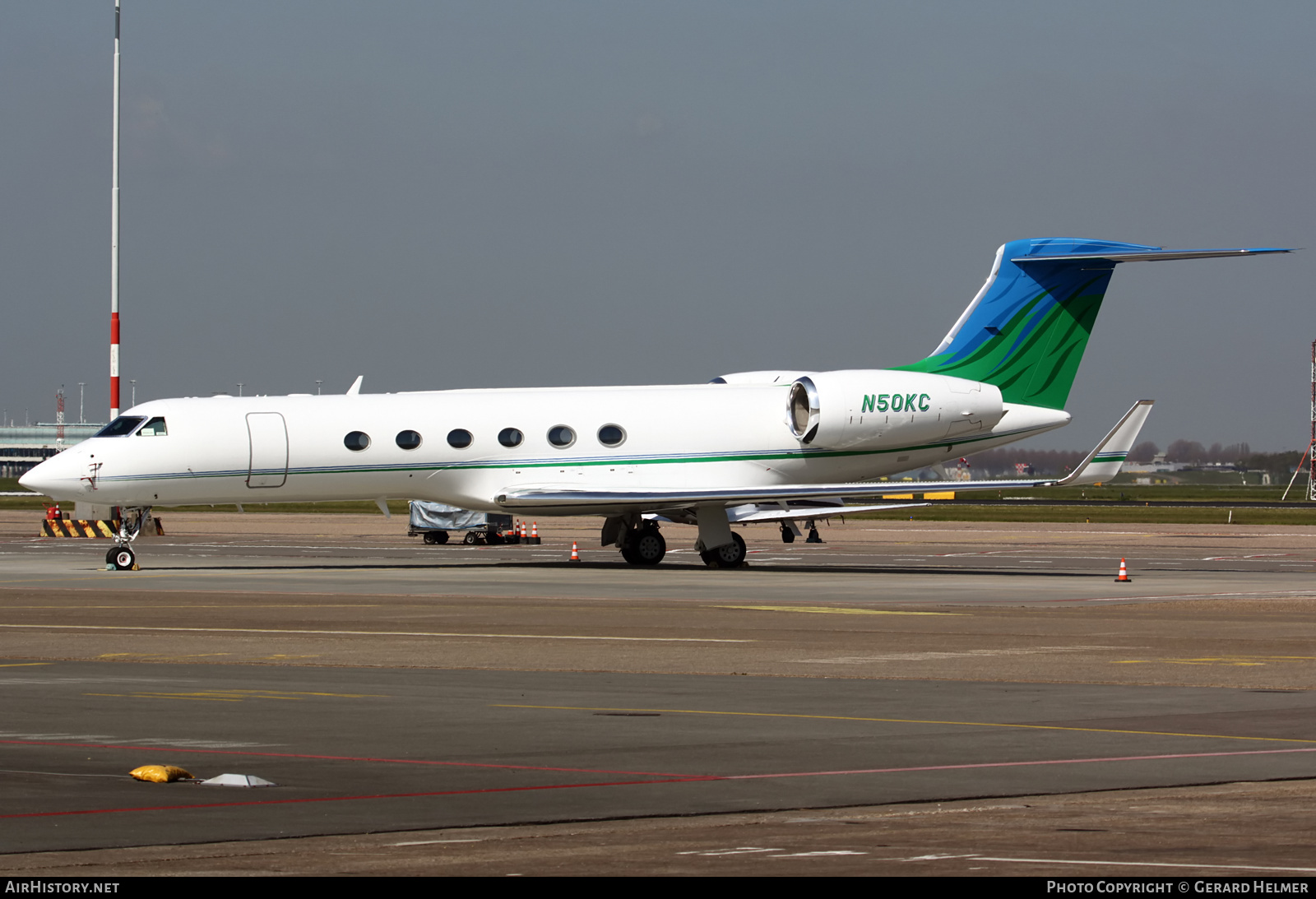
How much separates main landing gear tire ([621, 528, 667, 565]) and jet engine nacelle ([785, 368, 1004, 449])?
4.00m

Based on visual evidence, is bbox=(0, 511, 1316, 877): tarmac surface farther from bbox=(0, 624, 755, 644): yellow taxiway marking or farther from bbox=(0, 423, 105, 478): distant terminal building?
bbox=(0, 423, 105, 478): distant terminal building

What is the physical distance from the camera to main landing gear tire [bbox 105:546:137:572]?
31.5 meters

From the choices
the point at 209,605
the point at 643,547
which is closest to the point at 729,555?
the point at 643,547

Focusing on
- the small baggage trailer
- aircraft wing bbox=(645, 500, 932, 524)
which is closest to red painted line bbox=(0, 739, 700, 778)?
aircraft wing bbox=(645, 500, 932, 524)

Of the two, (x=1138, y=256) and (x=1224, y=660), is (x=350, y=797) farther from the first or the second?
(x=1138, y=256)

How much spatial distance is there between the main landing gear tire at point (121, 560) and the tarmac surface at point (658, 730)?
14.8 ft

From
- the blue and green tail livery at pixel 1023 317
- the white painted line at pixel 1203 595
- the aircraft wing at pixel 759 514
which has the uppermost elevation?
the blue and green tail livery at pixel 1023 317

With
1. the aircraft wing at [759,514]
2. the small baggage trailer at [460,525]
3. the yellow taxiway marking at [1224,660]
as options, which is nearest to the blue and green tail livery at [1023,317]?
the aircraft wing at [759,514]

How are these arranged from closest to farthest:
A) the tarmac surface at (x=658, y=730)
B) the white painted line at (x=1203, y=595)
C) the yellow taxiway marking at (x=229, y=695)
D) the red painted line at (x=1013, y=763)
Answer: the tarmac surface at (x=658, y=730) < the red painted line at (x=1013, y=763) < the yellow taxiway marking at (x=229, y=695) < the white painted line at (x=1203, y=595)

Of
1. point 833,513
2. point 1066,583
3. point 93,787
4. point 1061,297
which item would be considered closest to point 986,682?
point 93,787

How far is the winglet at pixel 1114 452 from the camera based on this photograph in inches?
1180

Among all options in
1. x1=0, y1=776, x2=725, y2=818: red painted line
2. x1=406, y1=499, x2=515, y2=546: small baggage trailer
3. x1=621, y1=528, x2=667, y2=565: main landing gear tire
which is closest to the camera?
x1=0, y1=776, x2=725, y2=818: red painted line

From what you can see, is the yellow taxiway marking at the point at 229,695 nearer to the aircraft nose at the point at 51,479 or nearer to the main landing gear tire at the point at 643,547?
the aircraft nose at the point at 51,479
